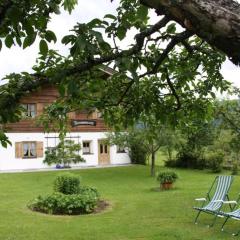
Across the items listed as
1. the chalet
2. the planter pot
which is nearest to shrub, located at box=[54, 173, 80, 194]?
the planter pot

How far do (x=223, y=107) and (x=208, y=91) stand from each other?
16.7 metres

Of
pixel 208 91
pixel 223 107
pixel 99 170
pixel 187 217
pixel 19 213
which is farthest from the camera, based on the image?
pixel 99 170

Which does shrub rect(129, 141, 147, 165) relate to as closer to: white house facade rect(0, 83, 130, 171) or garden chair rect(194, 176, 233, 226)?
white house facade rect(0, 83, 130, 171)

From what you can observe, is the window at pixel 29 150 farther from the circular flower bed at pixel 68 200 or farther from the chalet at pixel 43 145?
the circular flower bed at pixel 68 200

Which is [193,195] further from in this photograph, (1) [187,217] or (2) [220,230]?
(2) [220,230]

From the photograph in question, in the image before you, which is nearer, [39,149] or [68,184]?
[68,184]

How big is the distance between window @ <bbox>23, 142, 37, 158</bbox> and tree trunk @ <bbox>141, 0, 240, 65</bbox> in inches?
1284

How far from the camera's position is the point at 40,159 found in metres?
33.9

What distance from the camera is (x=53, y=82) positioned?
262cm

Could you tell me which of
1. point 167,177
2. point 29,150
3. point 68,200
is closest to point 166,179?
point 167,177

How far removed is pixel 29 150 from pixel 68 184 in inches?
731

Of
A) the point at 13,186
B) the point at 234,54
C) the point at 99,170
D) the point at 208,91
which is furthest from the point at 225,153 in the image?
the point at 234,54

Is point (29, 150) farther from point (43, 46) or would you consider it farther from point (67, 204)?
point (43, 46)

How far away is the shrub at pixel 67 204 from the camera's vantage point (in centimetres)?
1462
